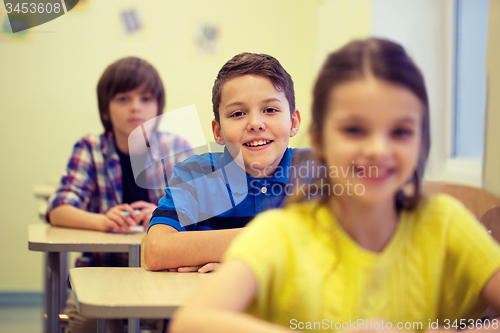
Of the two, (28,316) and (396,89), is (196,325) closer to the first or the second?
(396,89)

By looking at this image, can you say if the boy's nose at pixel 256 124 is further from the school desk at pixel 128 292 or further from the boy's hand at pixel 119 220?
the boy's hand at pixel 119 220

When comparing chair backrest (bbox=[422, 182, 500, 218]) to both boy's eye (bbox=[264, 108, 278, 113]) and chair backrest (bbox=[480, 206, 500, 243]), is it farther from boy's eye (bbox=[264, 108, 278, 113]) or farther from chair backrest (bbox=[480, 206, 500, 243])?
boy's eye (bbox=[264, 108, 278, 113])

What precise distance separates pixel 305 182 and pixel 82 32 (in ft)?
9.69

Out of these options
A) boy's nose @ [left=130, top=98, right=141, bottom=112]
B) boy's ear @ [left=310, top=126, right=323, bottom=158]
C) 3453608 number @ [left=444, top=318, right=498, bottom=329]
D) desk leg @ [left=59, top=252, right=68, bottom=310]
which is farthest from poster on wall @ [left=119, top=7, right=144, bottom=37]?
3453608 number @ [left=444, top=318, right=498, bottom=329]

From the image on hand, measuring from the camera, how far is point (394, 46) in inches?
23.5

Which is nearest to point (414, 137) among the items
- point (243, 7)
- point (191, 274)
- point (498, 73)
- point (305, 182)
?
point (305, 182)

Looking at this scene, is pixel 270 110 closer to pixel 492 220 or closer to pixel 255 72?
pixel 255 72

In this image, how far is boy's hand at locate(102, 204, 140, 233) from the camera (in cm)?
156

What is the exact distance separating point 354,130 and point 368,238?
15 centimetres

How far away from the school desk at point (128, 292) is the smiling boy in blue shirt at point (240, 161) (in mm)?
157

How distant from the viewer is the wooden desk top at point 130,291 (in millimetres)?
661

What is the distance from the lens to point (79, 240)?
4.50 feet

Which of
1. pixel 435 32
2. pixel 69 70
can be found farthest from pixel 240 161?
pixel 69 70

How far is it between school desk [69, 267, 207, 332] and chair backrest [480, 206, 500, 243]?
0.68m
